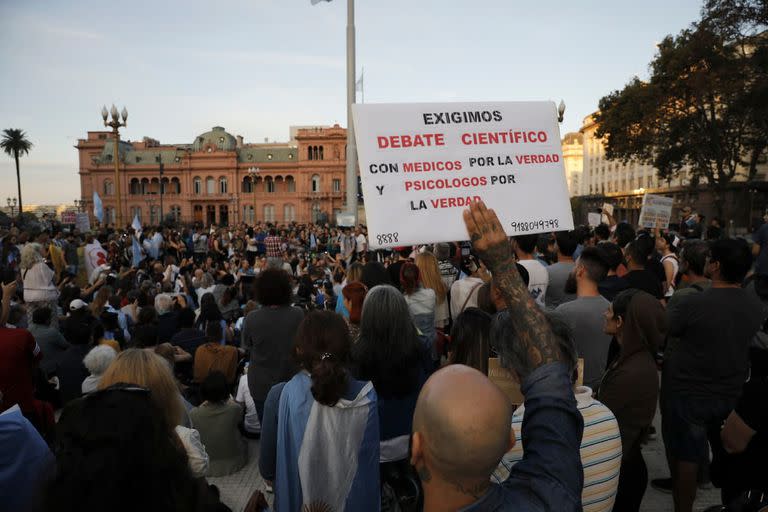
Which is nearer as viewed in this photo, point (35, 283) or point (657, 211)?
point (35, 283)

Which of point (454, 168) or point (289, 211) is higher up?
point (289, 211)

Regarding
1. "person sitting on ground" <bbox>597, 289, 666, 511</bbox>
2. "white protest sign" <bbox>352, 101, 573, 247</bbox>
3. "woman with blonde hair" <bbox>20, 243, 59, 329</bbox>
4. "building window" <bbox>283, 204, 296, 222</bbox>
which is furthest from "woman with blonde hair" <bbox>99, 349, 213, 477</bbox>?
"building window" <bbox>283, 204, 296, 222</bbox>

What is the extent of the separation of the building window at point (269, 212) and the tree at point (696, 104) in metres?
52.5

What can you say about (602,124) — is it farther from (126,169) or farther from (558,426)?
(126,169)

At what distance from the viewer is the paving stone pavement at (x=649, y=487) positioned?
3729mm

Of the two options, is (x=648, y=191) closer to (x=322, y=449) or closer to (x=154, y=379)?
(x=322, y=449)

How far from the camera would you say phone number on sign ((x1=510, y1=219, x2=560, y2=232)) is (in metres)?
2.16

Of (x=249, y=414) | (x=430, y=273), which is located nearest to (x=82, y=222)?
(x=249, y=414)

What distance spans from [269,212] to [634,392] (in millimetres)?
71938

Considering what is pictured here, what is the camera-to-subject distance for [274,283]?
150 inches

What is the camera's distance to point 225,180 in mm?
72062

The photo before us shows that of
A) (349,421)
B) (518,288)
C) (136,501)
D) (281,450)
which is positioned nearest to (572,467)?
(518,288)

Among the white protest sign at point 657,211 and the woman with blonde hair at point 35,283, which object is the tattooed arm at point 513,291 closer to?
the woman with blonde hair at point 35,283

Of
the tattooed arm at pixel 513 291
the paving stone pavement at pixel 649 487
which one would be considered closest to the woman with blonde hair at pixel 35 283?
the paving stone pavement at pixel 649 487
